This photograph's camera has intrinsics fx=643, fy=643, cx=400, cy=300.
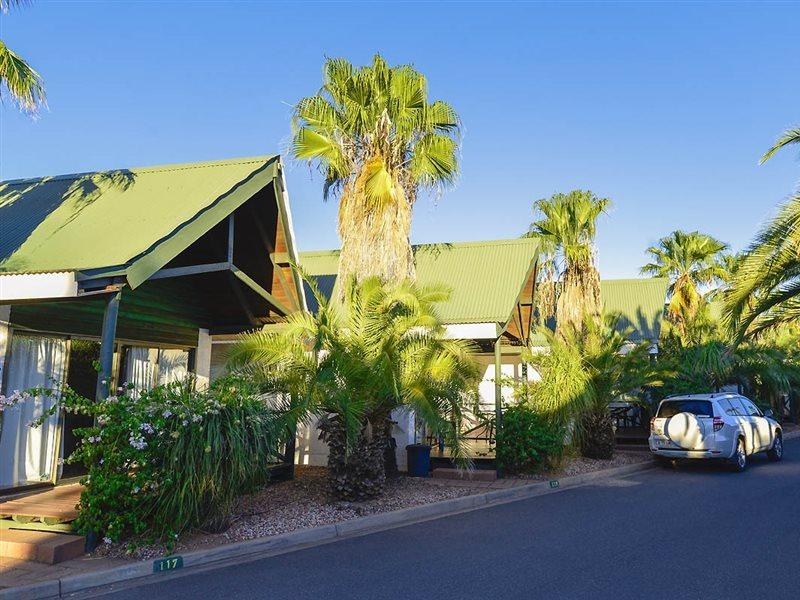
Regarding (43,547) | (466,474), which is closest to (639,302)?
(466,474)

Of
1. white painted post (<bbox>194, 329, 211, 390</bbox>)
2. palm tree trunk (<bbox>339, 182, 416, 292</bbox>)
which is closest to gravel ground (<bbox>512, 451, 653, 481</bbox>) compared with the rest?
palm tree trunk (<bbox>339, 182, 416, 292</bbox>)

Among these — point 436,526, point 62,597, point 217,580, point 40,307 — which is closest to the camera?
point 62,597

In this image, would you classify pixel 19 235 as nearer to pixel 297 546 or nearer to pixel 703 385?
pixel 297 546

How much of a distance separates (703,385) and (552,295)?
6.17m

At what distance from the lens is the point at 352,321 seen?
412 inches

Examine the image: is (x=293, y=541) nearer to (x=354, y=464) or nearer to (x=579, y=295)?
(x=354, y=464)

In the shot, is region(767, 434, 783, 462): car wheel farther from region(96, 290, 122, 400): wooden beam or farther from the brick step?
the brick step

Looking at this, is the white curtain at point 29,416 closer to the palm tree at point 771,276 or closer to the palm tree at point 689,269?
the palm tree at point 771,276

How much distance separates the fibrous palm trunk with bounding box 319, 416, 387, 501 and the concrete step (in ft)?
10.6

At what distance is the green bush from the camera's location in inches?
531

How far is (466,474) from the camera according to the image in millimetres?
13508

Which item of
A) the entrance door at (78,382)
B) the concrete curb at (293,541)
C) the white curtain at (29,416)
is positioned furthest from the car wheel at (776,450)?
the white curtain at (29,416)

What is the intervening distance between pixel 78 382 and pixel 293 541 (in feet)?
17.4

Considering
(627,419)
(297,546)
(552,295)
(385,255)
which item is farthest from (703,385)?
(297,546)
